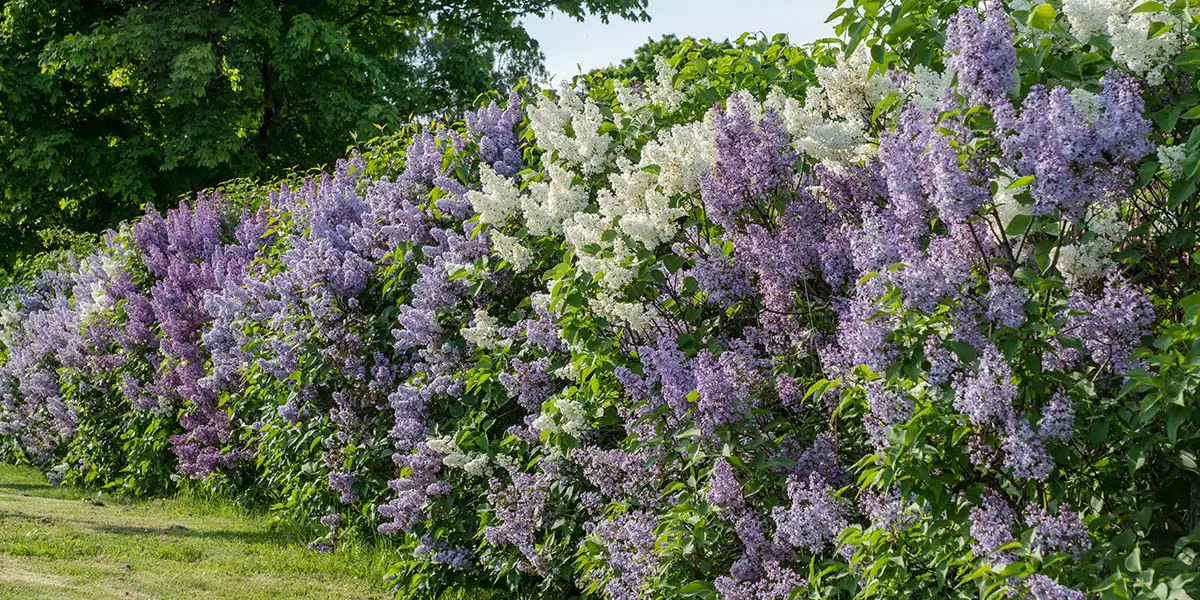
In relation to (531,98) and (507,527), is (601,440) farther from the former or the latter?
(531,98)

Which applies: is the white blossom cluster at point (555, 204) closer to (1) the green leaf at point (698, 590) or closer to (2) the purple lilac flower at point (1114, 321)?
(1) the green leaf at point (698, 590)

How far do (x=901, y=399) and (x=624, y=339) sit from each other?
165 centimetres

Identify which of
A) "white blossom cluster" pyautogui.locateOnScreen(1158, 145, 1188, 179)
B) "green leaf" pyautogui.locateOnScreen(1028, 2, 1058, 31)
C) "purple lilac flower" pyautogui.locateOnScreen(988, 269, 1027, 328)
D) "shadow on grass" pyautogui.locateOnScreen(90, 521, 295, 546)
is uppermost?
"green leaf" pyautogui.locateOnScreen(1028, 2, 1058, 31)

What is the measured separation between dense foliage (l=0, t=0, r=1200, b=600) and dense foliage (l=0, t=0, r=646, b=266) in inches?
632

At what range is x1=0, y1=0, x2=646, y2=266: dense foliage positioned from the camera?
22656mm

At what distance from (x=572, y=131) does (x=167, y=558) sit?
448cm

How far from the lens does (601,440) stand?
5.25m

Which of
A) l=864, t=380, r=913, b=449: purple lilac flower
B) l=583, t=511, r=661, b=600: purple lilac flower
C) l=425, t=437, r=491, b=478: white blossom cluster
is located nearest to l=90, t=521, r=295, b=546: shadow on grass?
l=425, t=437, r=491, b=478: white blossom cluster

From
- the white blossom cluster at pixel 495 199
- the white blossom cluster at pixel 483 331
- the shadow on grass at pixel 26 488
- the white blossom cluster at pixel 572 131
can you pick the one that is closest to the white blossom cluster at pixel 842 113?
the white blossom cluster at pixel 572 131

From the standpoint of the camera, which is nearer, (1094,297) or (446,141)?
(1094,297)

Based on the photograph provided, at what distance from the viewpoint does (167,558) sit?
26.8 feet

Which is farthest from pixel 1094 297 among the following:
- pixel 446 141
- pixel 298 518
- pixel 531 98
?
pixel 298 518

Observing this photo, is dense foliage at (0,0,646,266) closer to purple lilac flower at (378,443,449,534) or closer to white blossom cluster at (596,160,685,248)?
purple lilac flower at (378,443,449,534)

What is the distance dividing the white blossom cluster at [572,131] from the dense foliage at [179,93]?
16.9 meters
